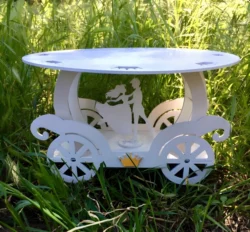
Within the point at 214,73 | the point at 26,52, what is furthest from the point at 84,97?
the point at 214,73

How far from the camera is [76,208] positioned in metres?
1.24

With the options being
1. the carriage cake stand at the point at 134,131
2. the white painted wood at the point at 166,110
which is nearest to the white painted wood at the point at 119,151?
the carriage cake stand at the point at 134,131

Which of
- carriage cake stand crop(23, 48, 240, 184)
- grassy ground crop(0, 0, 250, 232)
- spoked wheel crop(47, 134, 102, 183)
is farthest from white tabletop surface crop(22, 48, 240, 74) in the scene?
spoked wheel crop(47, 134, 102, 183)

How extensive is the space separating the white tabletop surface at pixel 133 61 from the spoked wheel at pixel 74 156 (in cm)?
22

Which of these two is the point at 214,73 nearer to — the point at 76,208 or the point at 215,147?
the point at 215,147

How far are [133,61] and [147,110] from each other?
16.5 inches

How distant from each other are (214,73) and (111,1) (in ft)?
1.51

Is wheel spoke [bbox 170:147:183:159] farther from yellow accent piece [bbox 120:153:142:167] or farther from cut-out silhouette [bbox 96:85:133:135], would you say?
cut-out silhouette [bbox 96:85:133:135]

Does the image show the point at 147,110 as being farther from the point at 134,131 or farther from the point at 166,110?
the point at 134,131

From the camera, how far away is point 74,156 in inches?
53.3

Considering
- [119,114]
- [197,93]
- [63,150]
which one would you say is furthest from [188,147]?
[63,150]

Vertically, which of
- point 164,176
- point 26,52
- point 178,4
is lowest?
point 164,176

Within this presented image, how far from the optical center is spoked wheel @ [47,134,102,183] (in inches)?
52.5

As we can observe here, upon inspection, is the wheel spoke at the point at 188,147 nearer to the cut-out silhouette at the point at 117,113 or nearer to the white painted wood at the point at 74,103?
the cut-out silhouette at the point at 117,113
